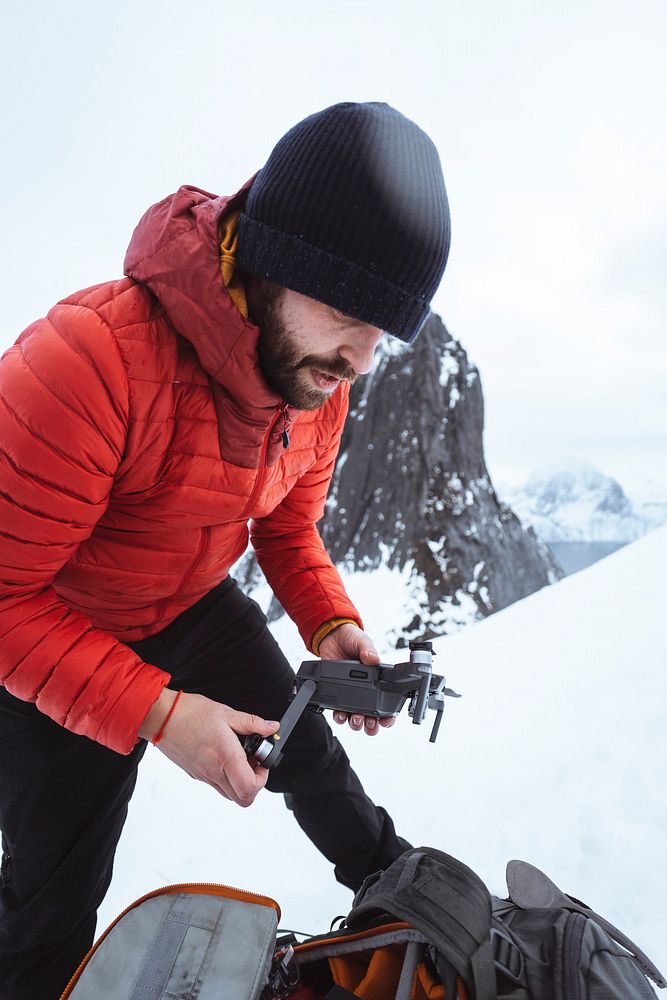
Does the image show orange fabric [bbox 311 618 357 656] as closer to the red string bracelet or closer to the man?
the man

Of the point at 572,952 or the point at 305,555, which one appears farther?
the point at 305,555

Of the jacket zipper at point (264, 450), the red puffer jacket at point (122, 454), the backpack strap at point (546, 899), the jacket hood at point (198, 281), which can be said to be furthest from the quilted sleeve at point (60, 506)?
the backpack strap at point (546, 899)

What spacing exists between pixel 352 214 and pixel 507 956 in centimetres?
136

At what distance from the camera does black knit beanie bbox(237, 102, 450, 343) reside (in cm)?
108

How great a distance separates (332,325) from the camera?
120 centimetres

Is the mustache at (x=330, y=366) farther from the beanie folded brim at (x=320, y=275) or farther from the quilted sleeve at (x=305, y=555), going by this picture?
the quilted sleeve at (x=305, y=555)

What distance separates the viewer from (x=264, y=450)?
1.41 meters

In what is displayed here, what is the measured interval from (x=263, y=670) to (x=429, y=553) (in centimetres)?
738

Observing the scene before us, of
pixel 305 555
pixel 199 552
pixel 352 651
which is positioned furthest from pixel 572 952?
pixel 305 555

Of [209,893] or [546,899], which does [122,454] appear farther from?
[546,899]

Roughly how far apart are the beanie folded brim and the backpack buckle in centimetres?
115

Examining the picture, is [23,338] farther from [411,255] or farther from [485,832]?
[485,832]

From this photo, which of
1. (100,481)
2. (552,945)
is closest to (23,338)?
(100,481)

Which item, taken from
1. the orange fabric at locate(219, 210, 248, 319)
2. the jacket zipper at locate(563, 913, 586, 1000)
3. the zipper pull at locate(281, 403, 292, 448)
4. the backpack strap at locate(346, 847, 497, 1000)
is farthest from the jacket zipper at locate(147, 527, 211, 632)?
the jacket zipper at locate(563, 913, 586, 1000)
